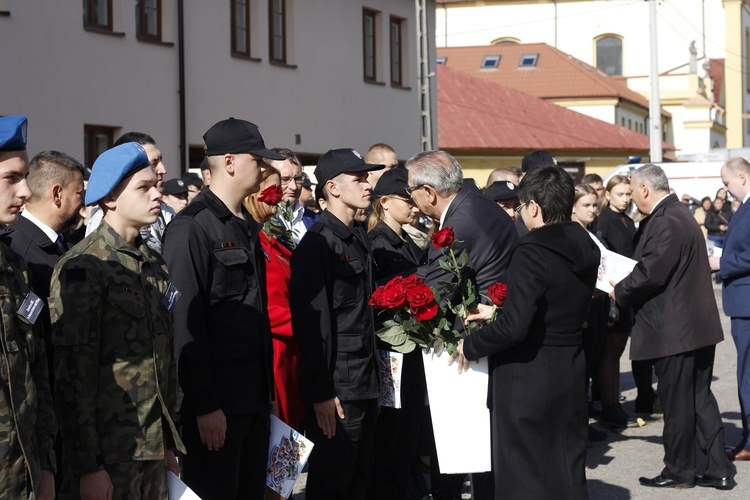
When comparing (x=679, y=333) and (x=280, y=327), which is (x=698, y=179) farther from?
(x=280, y=327)

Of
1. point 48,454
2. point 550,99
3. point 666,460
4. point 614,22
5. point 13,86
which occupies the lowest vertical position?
point 666,460

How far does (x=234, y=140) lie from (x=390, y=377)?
1.71 metres

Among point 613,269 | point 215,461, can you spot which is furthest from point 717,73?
point 215,461

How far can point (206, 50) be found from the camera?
18641mm

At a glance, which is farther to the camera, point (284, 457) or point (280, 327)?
point (280, 327)

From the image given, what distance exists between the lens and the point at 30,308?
11.8 feet

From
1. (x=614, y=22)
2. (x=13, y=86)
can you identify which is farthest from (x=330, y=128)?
(x=614, y=22)

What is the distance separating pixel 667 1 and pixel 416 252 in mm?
64986

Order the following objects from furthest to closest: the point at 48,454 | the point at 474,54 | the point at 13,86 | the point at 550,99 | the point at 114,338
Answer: the point at 474,54 < the point at 550,99 < the point at 13,86 < the point at 114,338 < the point at 48,454

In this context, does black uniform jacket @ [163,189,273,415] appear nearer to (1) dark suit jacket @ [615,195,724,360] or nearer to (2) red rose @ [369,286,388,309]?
(2) red rose @ [369,286,388,309]

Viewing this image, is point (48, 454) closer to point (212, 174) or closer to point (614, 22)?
point (212, 174)

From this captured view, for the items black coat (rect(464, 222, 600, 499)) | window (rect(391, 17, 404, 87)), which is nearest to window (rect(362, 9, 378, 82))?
window (rect(391, 17, 404, 87))

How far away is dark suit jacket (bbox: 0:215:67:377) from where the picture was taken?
468cm

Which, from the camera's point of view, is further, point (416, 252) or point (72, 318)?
point (416, 252)
